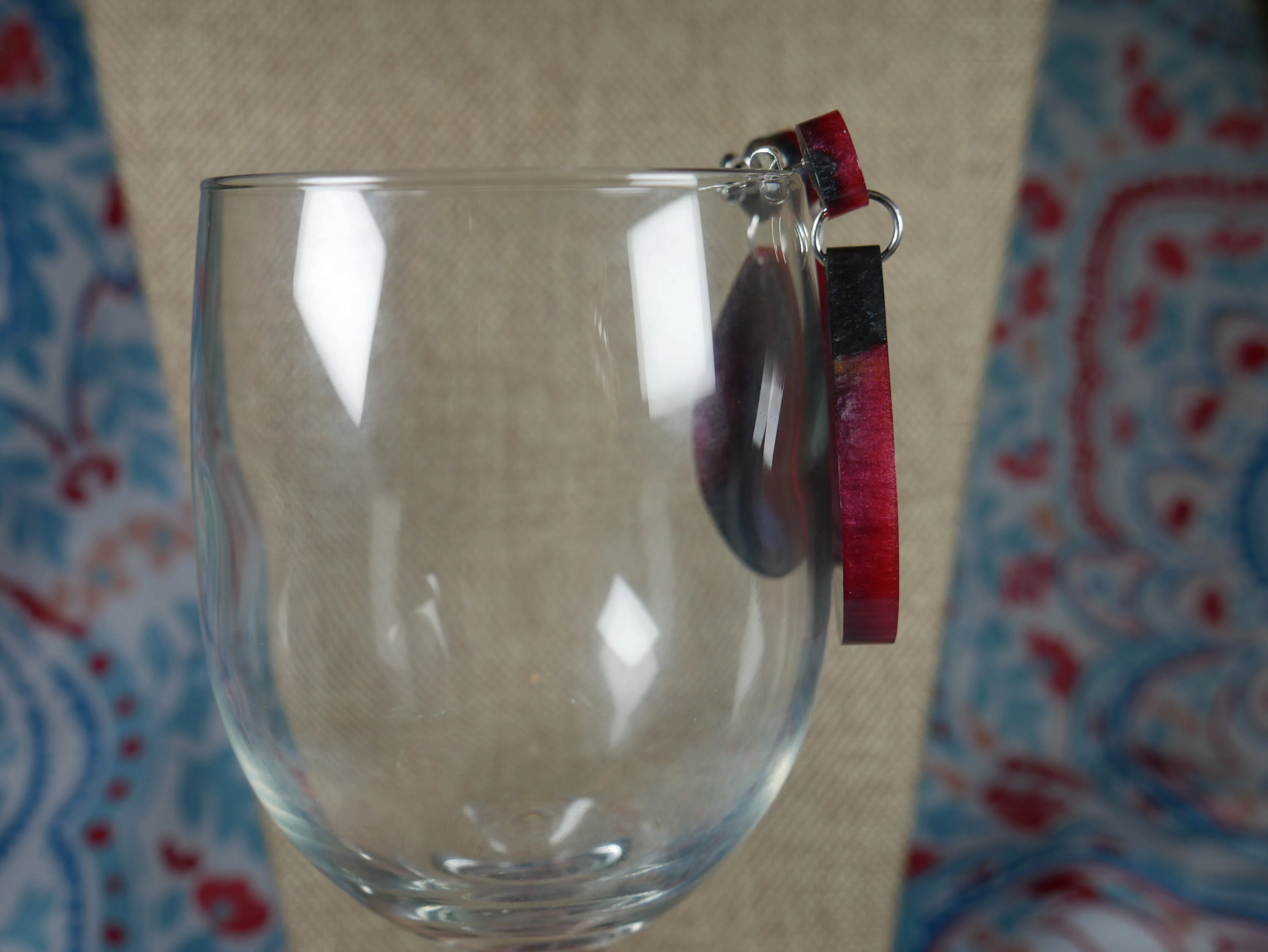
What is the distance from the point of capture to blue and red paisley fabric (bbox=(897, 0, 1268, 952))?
0.36m

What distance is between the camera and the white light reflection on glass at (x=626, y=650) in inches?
7.7

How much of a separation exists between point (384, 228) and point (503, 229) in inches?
0.7

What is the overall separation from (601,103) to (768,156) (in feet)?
0.23

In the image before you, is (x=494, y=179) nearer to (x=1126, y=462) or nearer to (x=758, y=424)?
(x=758, y=424)

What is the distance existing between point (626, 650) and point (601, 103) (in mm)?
140

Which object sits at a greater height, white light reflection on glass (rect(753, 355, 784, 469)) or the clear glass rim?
the clear glass rim

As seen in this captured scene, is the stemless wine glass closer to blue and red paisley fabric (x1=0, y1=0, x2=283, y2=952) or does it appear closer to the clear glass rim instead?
the clear glass rim

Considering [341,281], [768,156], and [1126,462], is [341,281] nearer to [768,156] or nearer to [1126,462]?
[768,156]

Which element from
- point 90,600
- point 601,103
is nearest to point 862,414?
point 601,103

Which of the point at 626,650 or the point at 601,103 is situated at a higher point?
the point at 601,103

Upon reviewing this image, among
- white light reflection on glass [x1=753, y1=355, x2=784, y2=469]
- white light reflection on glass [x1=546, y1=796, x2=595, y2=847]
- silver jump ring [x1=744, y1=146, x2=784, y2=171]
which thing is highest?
silver jump ring [x1=744, y1=146, x2=784, y2=171]

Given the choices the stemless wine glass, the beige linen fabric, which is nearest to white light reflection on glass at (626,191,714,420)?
the stemless wine glass

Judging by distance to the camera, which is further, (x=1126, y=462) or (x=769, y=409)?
(x=1126, y=462)

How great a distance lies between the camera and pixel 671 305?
180 millimetres
